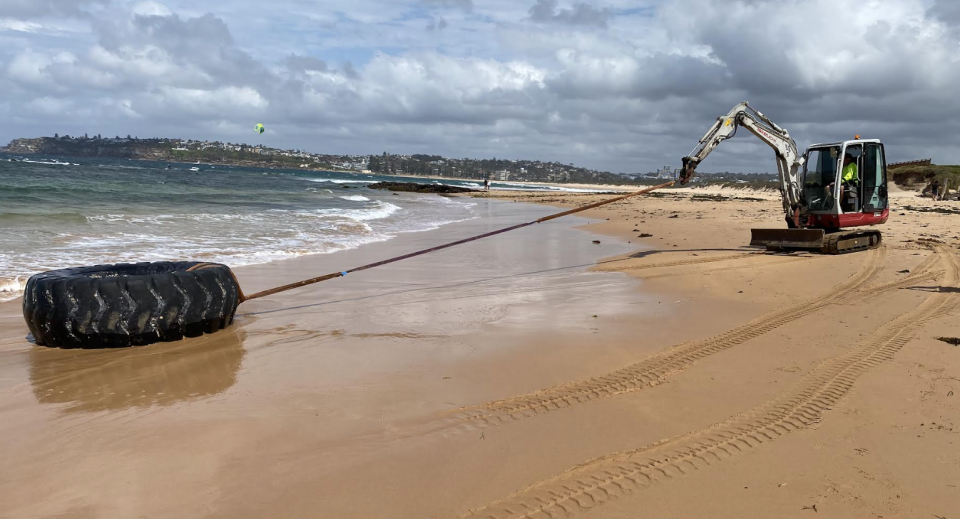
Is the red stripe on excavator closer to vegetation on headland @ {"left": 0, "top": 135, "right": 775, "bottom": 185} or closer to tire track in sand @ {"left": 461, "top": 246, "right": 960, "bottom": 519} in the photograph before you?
tire track in sand @ {"left": 461, "top": 246, "right": 960, "bottom": 519}

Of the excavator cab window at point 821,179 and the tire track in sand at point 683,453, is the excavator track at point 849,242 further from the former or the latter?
the tire track in sand at point 683,453

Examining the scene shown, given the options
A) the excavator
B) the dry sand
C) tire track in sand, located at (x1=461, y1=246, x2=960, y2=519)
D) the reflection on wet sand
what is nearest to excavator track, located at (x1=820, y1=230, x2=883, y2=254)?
the excavator

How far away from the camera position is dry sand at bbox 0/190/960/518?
2955mm

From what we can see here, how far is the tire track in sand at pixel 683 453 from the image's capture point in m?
2.91

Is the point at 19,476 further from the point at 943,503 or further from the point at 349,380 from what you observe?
the point at 943,503

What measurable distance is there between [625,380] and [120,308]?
4.23m

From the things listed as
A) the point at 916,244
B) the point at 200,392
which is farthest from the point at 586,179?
the point at 200,392

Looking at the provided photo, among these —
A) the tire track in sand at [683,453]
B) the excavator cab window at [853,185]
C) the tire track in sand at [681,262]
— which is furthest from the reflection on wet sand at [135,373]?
the excavator cab window at [853,185]

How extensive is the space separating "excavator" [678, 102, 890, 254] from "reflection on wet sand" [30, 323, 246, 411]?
403 inches

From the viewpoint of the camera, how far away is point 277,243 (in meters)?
12.8

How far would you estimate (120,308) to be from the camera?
5.28 m

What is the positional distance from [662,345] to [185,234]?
11.4 m

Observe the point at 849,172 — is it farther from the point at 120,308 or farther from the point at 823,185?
the point at 120,308

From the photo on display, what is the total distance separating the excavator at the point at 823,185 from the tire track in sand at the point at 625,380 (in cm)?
645
